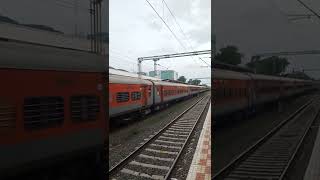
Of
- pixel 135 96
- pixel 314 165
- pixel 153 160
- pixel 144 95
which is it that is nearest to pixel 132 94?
pixel 135 96

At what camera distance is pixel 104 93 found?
176 inches

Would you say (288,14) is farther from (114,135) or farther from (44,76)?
(114,135)

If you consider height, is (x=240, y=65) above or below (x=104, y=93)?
above

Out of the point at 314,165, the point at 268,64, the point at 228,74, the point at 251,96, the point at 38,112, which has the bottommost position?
the point at 314,165

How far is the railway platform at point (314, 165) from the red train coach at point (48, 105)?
2582 millimetres

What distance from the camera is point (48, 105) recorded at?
149 inches

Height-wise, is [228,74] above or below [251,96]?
above

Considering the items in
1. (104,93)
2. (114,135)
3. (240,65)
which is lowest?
(114,135)

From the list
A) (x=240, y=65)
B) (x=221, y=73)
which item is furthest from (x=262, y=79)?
(x=221, y=73)

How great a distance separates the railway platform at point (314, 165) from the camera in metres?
4.77

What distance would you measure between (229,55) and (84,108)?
1.68m

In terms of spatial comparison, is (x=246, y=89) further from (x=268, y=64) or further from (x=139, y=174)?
(x=139, y=174)

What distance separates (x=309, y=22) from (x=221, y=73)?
1.25 m

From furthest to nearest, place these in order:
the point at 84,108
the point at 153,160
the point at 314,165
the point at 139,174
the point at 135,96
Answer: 1. the point at 135,96
2. the point at 153,160
3. the point at 139,174
4. the point at 314,165
5. the point at 84,108
